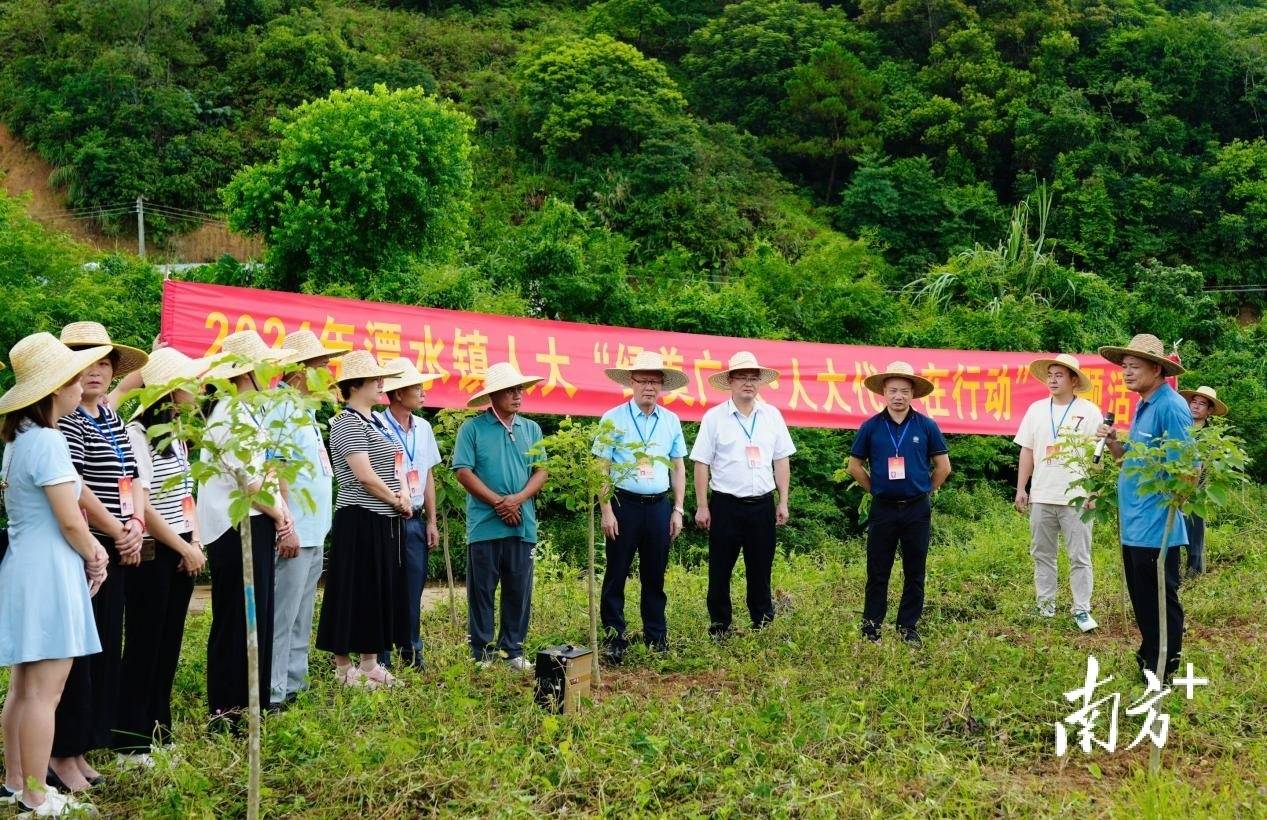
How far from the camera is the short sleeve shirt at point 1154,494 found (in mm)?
4488

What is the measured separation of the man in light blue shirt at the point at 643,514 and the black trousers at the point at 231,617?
1.73 metres

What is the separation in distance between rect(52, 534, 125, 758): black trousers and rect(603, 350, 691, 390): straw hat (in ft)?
8.59

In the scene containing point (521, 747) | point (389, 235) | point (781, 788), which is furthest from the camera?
point (389, 235)

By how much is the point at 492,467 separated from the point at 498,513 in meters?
0.21

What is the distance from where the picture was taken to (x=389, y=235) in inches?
577

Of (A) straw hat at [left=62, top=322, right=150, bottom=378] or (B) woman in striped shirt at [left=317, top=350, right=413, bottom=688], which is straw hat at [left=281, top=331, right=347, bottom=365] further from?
(A) straw hat at [left=62, top=322, right=150, bottom=378]

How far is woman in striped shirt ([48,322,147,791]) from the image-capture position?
3.50m

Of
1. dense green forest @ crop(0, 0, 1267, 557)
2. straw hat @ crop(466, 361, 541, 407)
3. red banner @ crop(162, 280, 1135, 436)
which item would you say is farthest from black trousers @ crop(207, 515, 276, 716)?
dense green forest @ crop(0, 0, 1267, 557)

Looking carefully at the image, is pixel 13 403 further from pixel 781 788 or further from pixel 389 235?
pixel 389 235

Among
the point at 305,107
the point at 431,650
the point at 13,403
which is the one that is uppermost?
the point at 305,107

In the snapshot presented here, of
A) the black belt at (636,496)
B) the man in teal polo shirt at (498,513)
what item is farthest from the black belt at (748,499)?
the man in teal polo shirt at (498,513)

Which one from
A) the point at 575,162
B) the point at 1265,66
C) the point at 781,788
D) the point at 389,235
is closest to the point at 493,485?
the point at 781,788

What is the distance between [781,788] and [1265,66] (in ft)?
94.7

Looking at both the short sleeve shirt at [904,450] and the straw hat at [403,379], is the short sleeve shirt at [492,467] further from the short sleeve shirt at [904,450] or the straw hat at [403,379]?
the short sleeve shirt at [904,450]
